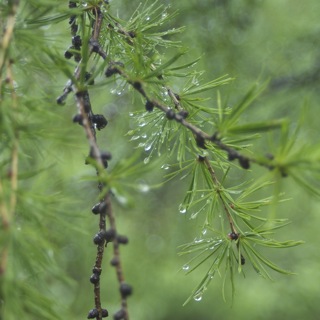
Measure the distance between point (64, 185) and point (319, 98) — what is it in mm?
1812

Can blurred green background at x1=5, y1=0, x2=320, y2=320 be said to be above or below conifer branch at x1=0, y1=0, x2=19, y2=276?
above

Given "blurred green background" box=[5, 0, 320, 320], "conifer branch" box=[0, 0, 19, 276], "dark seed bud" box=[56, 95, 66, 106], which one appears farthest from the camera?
"blurred green background" box=[5, 0, 320, 320]

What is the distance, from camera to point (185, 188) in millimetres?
3301

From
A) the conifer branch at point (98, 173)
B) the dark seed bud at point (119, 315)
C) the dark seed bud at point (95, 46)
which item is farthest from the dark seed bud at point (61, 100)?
the dark seed bud at point (119, 315)

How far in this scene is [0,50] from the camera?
2.18 feet

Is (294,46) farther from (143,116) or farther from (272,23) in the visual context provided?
(143,116)

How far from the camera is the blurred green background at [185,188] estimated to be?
85.0 inches

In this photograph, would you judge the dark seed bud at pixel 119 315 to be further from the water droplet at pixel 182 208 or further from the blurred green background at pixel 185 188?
the water droplet at pixel 182 208

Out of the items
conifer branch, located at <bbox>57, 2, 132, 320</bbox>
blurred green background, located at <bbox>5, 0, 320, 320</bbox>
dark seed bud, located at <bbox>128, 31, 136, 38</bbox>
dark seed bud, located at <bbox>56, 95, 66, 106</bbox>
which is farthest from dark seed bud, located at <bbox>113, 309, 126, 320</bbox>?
dark seed bud, located at <bbox>128, 31, 136, 38</bbox>

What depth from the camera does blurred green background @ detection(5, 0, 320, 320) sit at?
2.16 m

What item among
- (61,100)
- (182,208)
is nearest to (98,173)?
(61,100)

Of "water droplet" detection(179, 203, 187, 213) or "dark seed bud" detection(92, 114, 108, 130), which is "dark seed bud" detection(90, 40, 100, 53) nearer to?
"dark seed bud" detection(92, 114, 108, 130)

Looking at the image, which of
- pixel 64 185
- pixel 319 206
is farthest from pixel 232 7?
pixel 319 206

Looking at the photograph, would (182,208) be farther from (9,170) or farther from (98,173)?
(9,170)
